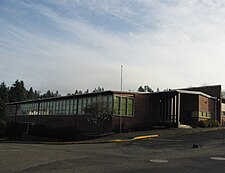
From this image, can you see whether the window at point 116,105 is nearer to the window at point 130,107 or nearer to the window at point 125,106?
the window at point 125,106

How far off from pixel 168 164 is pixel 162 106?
29162mm

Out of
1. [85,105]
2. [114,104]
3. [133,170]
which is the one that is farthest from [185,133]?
[133,170]

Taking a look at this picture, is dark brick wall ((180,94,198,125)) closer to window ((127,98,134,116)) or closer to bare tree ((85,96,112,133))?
window ((127,98,134,116))

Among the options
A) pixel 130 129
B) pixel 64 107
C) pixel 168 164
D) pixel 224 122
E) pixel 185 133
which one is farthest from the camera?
pixel 64 107

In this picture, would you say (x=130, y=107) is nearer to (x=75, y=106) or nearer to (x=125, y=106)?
(x=125, y=106)

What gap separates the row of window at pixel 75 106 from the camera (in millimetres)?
37531

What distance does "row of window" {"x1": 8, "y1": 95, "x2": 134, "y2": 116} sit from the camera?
3753 centimetres

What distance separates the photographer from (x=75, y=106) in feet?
145

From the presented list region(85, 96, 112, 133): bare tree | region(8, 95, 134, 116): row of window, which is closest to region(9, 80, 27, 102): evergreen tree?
region(8, 95, 134, 116): row of window

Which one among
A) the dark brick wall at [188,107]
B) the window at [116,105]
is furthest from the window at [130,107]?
the dark brick wall at [188,107]

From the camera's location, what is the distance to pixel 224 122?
43219 mm

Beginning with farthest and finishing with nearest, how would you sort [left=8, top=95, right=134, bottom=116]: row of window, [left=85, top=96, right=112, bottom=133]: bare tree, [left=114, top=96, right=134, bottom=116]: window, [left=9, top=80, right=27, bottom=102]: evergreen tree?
[left=9, top=80, right=27, bottom=102]: evergreen tree < [left=8, top=95, right=134, bottom=116]: row of window < [left=114, top=96, right=134, bottom=116]: window < [left=85, top=96, right=112, bottom=133]: bare tree

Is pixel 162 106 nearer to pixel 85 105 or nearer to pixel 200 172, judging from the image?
pixel 85 105

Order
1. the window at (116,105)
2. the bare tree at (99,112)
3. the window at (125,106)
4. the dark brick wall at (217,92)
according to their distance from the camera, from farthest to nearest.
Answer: the dark brick wall at (217,92) → the window at (125,106) → the window at (116,105) → the bare tree at (99,112)
